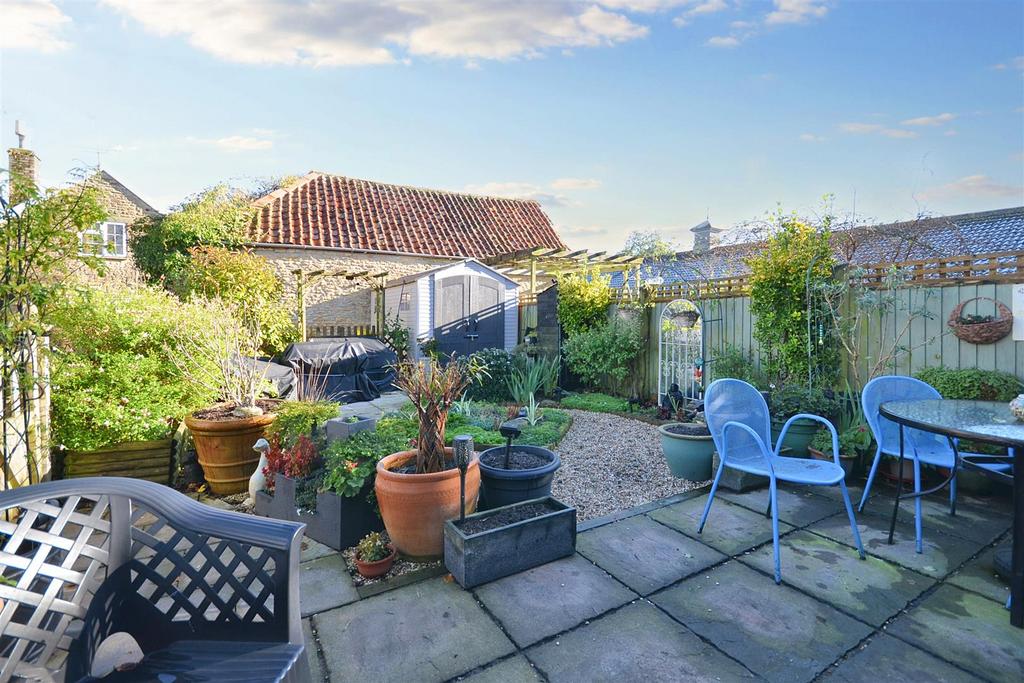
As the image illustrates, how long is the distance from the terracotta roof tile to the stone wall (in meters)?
0.21

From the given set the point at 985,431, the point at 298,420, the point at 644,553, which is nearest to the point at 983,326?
the point at 985,431

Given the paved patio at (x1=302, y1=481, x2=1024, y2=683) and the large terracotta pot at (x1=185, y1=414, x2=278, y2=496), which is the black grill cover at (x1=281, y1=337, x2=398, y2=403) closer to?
the large terracotta pot at (x1=185, y1=414, x2=278, y2=496)

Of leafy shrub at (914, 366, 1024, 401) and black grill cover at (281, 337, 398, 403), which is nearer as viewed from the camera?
leafy shrub at (914, 366, 1024, 401)

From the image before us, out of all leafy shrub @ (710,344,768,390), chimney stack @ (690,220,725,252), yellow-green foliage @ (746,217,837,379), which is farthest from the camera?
chimney stack @ (690,220,725,252)

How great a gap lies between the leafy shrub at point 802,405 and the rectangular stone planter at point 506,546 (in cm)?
255

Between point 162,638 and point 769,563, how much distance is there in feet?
8.66

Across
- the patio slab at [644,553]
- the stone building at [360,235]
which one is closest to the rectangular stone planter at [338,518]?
the patio slab at [644,553]

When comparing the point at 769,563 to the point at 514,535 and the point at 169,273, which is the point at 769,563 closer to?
the point at 514,535

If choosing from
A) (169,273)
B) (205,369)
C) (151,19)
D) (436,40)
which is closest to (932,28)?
(436,40)

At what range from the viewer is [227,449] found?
360cm

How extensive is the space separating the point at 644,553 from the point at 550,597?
690 mm

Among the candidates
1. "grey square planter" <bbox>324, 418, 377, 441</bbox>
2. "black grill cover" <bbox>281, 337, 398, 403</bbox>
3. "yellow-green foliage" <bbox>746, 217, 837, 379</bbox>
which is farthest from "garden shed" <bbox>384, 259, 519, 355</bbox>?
"grey square planter" <bbox>324, 418, 377, 441</bbox>

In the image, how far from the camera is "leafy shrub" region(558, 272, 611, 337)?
25.2 feet

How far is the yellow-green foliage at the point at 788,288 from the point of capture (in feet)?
15.6
